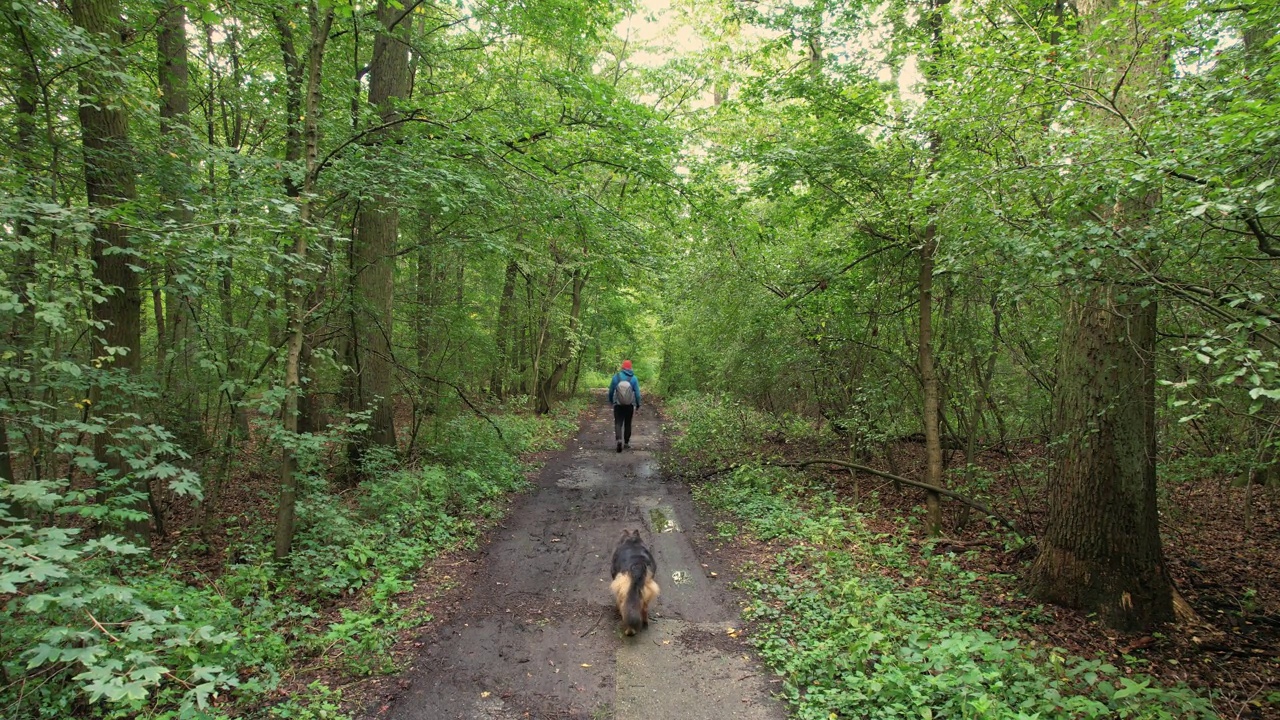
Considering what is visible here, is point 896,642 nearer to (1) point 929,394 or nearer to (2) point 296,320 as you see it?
(1) point 929,394

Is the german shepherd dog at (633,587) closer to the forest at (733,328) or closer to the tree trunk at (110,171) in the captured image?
the forest at (733,328)

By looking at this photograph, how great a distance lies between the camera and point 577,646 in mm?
4480

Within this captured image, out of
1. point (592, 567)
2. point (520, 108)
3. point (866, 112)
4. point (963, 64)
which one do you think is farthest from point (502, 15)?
point (592, 567)

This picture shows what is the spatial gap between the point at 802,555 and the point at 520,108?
23.5 ft

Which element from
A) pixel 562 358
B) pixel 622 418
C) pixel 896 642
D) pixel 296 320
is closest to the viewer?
pixel 896 642

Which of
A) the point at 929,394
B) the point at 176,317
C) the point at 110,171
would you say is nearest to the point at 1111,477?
the point at 929,394

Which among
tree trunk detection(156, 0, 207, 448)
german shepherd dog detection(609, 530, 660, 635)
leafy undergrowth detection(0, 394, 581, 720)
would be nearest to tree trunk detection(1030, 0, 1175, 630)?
german shepherd dog detection(609, 530, 660, 635)

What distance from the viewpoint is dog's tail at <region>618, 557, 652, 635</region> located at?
4.62 meters

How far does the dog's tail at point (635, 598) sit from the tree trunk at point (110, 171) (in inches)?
159

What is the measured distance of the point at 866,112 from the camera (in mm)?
6738

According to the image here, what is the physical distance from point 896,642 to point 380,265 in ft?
26.6

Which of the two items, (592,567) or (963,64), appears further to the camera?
(592,567)

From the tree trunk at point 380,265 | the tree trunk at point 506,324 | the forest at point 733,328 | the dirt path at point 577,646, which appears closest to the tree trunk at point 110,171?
the forest at point 733,328

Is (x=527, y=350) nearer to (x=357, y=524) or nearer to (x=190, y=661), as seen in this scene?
(x=357, y=524)
